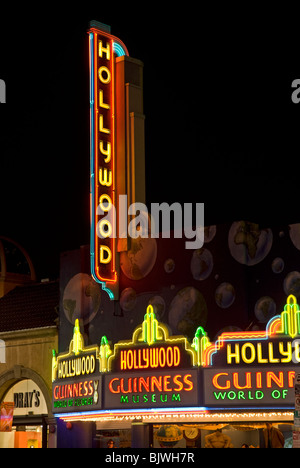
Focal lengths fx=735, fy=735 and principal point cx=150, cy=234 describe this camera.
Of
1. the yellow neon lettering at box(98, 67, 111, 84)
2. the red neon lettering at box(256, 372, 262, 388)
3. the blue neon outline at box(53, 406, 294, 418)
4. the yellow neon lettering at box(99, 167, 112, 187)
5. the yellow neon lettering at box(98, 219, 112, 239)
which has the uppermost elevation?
the yellow neon lettering at box(98, 67, 111, 84)

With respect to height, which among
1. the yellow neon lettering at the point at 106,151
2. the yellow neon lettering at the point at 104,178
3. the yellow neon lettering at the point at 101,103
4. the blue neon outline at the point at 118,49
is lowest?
the yellow neon lettering at the point at 104,178

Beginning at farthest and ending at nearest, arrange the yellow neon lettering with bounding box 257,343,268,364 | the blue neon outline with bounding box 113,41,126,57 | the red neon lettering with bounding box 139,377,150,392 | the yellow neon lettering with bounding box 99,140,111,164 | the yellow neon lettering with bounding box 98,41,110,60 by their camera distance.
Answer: the blue neon outline with bounding box 113,41,126,57, the yellow neon lettering with bounding box 98,41,110,60, the yellow neon lettering with bounding box 99,140,111,164, the red neon lettering with bounding box 139,377,150,392, the yellow neon lettering with bounding box 257,343,268,364

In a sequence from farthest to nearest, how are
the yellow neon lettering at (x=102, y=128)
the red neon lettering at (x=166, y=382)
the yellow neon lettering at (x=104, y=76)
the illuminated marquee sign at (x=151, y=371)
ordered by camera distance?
the yellow neon lettering at (x=104, y=76), the yellow neon lettering at (x=102, y=128), the red neon lettering at (x=166, y=382), the illuminated marquee sign at (x=151, y=371)

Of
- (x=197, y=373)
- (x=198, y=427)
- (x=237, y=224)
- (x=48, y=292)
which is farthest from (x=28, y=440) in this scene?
(x=237, y=224)

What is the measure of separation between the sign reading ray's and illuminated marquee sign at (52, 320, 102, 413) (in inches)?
75.7

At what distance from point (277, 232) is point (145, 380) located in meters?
5.16

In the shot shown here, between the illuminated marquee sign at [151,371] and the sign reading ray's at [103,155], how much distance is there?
189cm

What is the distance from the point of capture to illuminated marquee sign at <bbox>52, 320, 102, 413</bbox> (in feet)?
67.7

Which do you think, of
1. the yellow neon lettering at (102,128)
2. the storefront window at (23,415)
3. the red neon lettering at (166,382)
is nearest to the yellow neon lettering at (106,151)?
the yellow neon lettering at (102,128)

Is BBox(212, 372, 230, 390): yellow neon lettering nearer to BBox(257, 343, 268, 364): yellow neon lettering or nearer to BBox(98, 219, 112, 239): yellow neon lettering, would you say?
BBox(257, 343, 268, 364): yellow neon lettering

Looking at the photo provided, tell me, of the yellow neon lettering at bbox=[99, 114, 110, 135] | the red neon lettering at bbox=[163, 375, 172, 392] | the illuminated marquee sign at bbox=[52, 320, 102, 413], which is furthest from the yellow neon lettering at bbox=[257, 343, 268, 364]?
the yellow neon lettering at bbox=[99, 114, 110, 135]

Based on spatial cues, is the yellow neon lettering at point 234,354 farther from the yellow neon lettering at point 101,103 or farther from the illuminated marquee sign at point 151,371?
the yellow neon lettering at point 101,103

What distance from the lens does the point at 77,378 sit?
21453 millimetres

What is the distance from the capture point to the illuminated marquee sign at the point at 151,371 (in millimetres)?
18594
